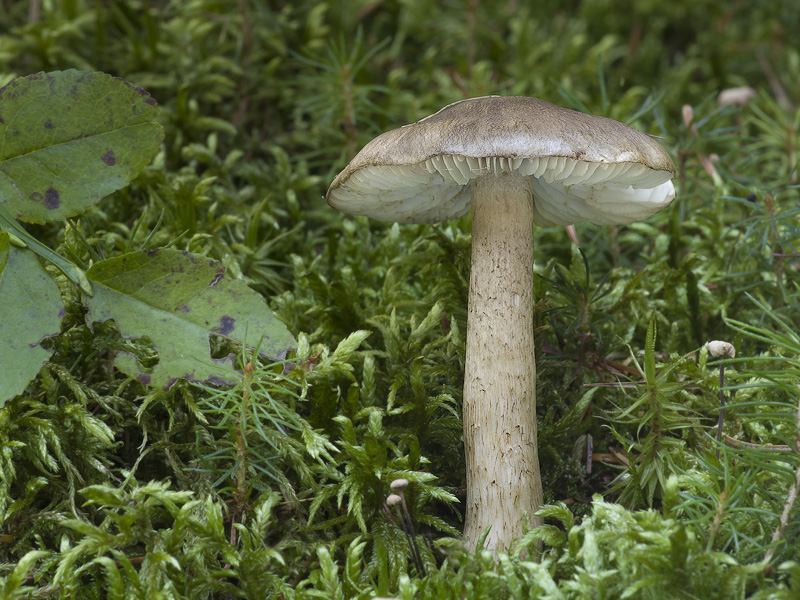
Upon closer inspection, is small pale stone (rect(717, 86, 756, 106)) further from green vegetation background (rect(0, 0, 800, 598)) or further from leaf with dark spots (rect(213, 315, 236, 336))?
leaf with dark spots (rect(213, 315, 236, 336))

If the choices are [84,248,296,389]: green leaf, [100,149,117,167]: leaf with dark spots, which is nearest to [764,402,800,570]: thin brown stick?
[84,248,296,389]: green leaf

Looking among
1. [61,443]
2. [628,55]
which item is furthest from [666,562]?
[628,55]

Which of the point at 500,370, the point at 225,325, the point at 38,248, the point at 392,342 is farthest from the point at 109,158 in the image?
the point at 500,370

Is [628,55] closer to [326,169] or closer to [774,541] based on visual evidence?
[326,169]

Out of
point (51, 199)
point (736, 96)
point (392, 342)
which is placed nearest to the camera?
point (51, 199)

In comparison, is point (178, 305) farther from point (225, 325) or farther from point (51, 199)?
point (51, 199)

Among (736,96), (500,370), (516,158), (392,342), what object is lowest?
(392,342)
